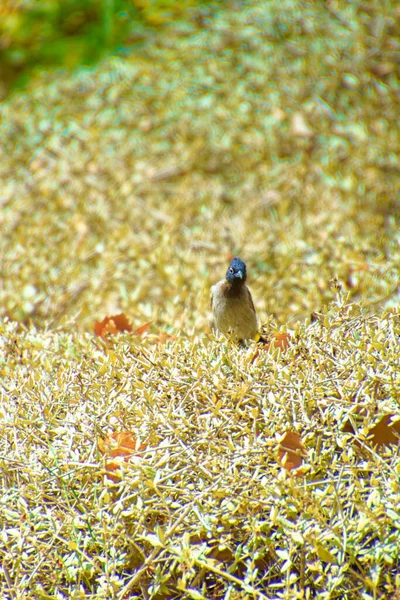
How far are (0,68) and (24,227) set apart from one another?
9.82 feet

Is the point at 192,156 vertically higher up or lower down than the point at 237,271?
lower down

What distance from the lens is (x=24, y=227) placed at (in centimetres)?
530

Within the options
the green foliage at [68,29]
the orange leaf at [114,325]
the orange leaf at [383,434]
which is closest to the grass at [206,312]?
the orange leaf at [383,434]

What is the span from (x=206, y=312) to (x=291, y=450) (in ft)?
6.55

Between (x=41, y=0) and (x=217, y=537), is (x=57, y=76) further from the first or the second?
(x=217, y=537)

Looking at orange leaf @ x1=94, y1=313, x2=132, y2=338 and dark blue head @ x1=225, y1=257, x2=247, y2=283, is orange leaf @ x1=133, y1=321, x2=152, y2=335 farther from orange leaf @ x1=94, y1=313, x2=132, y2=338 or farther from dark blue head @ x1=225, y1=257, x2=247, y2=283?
dark blue head @ x1=225, y1=257, x2=247, y2=283

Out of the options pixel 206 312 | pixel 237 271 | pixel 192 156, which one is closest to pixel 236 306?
pixel 237 271

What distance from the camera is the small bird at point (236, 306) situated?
3.63m

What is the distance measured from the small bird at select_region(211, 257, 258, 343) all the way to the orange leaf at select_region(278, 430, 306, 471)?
1.24 metres

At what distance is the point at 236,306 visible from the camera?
3.65 m

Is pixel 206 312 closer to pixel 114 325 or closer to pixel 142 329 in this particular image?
pixel 142 329

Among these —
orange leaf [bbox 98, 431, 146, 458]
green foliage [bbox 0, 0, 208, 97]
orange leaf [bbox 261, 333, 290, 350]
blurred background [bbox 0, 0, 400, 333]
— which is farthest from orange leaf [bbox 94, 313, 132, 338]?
green foliage [bbox 0, 0, 208, 97]

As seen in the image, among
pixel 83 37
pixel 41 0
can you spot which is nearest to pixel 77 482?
pixel 83 37

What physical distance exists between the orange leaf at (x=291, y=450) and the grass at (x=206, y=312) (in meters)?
0.01
